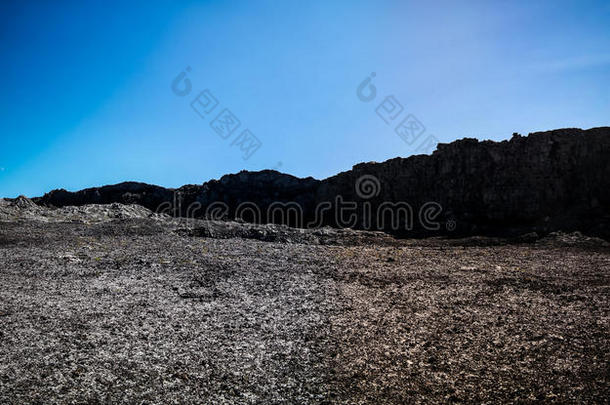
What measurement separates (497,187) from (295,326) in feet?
98.6

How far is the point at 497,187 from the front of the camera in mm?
36062

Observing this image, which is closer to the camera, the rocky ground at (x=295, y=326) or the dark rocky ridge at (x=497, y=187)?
the rocky ground at (x=295, y=326)

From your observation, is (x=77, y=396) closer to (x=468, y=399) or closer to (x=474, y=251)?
(x=468, y=399)

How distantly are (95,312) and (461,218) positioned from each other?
104 feet

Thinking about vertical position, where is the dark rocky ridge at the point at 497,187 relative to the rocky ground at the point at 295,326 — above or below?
above

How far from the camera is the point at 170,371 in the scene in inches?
355

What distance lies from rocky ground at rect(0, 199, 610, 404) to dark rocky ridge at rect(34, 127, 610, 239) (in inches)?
398

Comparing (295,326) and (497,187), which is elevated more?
(497,187)

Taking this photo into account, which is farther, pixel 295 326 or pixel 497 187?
pixel 497 187

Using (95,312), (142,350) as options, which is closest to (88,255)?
(95,312)

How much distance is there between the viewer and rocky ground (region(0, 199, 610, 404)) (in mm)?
8336

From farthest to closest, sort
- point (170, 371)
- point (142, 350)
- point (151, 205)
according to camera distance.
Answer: point (151, 205) → point (142, 350) → point (170, 371)

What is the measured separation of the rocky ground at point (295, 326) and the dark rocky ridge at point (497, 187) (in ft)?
33.1

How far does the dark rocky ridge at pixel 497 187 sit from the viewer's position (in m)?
31.9
